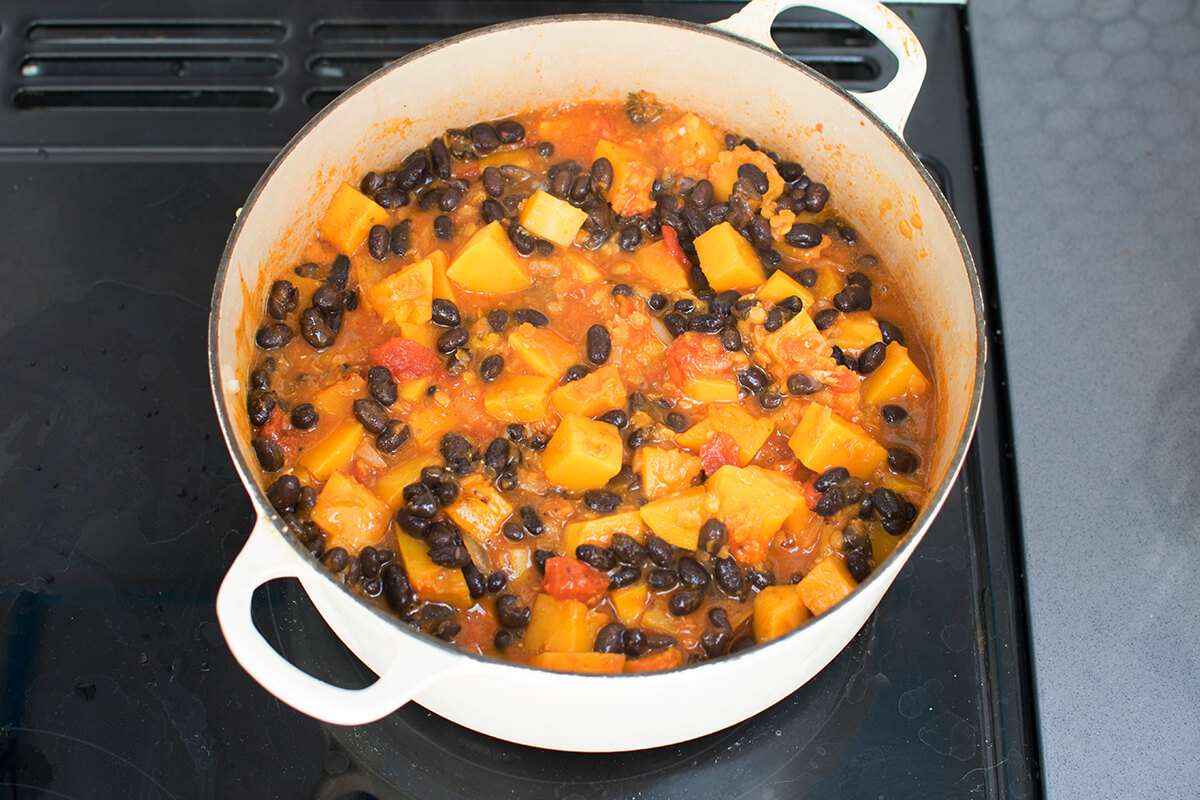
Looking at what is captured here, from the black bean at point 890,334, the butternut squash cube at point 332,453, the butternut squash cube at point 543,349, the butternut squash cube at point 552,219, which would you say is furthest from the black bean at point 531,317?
the black bean at point 890,334

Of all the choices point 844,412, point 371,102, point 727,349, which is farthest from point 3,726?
point 844,412

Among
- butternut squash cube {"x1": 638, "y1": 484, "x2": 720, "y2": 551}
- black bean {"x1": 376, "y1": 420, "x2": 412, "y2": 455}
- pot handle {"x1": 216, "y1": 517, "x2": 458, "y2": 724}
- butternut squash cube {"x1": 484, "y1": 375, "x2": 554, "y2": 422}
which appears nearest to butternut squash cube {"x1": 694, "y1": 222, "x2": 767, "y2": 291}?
butternut squash cube {"x1": 484, "y1": 375, "x2": 554, "y2": 422}

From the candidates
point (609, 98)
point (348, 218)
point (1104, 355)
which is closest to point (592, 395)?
point (348, 218)

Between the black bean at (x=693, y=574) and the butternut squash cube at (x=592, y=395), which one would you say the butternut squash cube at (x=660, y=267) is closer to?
the butternut squash cube at (x=592, y=395)

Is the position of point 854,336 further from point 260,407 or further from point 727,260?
point 260,407

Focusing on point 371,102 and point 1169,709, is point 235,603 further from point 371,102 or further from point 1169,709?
point 1169,709

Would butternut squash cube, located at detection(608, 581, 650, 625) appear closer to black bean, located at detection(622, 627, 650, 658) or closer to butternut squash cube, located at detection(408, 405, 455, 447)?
black bean, located at detection(622, 627, 650, 658)
